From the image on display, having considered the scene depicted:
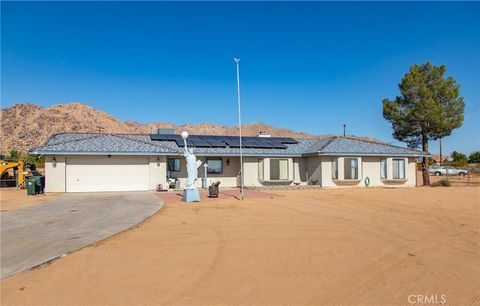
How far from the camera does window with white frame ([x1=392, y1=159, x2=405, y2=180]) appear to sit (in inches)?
1139

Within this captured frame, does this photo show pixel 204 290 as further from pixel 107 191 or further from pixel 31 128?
pixel 31 128

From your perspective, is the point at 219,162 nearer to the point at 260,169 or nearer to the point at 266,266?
the point at 260,169

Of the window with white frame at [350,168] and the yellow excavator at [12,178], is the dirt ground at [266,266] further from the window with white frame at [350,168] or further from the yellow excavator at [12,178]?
the yellow excavator at [12,178]

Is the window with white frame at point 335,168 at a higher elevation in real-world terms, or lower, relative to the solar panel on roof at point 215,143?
lower

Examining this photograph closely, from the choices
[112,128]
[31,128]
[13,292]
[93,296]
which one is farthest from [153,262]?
[112,128]

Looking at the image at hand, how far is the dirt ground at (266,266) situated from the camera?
214 inches

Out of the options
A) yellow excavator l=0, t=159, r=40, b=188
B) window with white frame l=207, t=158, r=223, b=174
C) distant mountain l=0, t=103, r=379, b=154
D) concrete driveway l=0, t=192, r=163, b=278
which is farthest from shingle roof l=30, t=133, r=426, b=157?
distant mountain l=0, t=103, r=379, b=154

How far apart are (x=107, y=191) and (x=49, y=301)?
755 inches

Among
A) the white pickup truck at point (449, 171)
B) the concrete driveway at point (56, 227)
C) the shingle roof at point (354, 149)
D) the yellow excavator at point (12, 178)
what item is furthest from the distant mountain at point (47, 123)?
the concrete driveway at point (56, 227)

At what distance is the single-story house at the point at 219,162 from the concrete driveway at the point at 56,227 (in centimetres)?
699

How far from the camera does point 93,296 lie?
5.41m

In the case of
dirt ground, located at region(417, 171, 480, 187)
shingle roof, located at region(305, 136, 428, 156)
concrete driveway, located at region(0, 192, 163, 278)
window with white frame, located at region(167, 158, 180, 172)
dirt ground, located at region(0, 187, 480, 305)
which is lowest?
dirt ground, located at region(0, 187, 480, 305)

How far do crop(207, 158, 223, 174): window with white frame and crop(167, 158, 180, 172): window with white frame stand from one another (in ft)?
7.29

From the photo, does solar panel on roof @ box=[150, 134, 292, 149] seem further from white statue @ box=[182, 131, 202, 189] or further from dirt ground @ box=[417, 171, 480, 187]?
dirt ground @ box=[417, 171, 480, 187]
